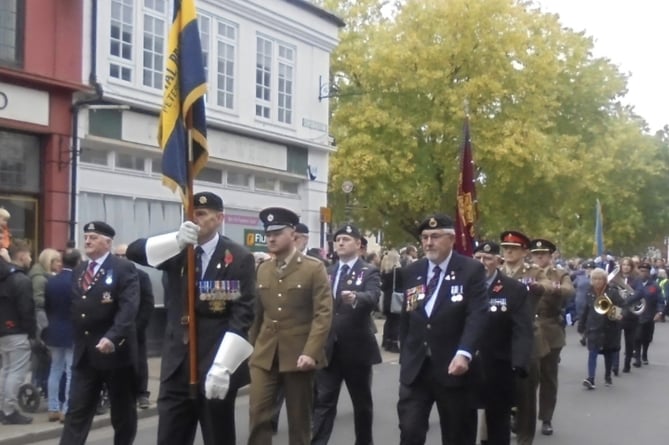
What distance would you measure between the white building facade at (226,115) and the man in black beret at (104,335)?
30.6ft

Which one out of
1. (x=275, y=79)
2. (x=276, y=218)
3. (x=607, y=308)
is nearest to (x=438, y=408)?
(x=276, y=218)

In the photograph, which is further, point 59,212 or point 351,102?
point 351,102

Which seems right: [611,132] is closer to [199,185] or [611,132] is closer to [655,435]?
[199,185]

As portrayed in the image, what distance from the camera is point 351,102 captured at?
34.6 meters

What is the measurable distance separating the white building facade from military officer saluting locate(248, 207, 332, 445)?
1038 cm

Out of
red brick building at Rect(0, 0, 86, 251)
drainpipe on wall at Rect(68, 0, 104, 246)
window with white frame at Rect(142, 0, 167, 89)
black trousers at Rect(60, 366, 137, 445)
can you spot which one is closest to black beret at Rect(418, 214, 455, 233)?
black trousers at Rect(60, 366, 137, 445)

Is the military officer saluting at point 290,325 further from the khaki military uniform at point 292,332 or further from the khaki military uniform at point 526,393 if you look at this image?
the khaki military uniform at point 526,393

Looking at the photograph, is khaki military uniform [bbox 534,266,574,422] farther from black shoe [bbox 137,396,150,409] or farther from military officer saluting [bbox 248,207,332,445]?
black shoe [bbox 137,396,150,409]

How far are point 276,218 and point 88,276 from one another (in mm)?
1821

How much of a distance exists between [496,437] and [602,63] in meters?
35.2

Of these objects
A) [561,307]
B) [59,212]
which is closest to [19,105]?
[59,212]

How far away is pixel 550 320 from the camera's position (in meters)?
11.0

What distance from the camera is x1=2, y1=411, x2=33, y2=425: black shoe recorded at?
11.1 metres

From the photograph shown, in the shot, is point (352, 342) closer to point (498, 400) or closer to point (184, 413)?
point (498, 400)
